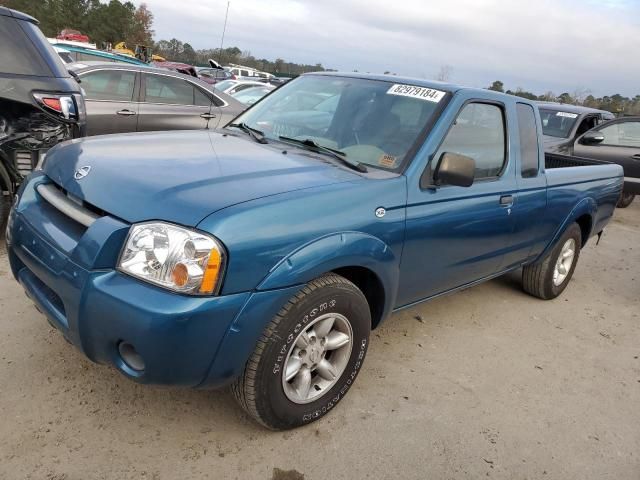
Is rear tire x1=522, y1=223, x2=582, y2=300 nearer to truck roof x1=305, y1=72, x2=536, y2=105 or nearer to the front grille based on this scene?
truck roof x1=305, y1=72, x2=536, y2=105

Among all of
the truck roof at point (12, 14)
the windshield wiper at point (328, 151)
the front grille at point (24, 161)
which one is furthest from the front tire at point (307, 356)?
the truck roof at point (12, 14)

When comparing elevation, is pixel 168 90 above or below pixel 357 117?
below

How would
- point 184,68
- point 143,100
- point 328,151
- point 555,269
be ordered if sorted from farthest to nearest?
point 184,68, point 143,100, point 555,269, point 328,151

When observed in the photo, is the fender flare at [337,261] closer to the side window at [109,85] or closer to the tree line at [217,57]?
the side window at [109,85]

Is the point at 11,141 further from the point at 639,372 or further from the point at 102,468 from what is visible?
the point at 639,372

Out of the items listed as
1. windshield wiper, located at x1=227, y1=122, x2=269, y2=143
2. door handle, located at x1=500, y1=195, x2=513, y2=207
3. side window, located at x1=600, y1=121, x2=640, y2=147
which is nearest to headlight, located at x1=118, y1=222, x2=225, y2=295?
windshield wiper, located at x1=227, y1=122, x2=269, y2=143

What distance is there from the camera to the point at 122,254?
2152mm

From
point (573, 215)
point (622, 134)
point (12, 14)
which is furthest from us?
point (622, 134)

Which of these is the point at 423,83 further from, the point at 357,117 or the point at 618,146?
the point at 618,146

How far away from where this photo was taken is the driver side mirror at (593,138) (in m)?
9.06

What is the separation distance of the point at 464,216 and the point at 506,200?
536 millimetres

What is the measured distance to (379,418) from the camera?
2.88m

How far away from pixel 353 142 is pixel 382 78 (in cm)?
63

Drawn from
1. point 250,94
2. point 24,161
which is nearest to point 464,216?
point 24,161
